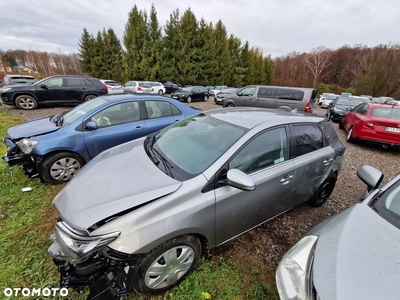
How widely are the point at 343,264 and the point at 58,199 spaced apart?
2.27m

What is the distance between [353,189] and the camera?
373 cm

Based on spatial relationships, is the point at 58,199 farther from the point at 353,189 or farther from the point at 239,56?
the point at 239,56

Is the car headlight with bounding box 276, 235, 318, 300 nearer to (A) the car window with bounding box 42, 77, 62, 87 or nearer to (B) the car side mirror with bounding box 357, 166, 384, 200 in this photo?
(B) the car side mirror with bounding box 357, 166, 384, 200

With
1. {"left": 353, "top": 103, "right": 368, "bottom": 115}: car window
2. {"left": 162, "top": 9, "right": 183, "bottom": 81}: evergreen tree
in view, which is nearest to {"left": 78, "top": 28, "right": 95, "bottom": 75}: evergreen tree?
{"left": 162, "top": 9, "right": 183, "bottom": 81}: evergreen tree

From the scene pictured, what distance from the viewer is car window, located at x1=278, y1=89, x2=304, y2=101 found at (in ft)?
29.2

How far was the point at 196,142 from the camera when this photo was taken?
87.9 inches

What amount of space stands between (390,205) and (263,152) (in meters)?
1.10

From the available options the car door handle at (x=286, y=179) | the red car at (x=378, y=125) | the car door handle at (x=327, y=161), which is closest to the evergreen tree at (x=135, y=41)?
the red car at (x=378, y=125)

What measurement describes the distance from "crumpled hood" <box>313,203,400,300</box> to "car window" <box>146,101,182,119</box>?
341cm

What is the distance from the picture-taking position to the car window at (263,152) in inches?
77.0

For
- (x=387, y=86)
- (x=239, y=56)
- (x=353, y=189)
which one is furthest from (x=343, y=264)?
(x=239, y=56)

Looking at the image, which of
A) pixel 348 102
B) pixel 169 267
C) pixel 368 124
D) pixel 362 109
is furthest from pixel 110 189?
pixel 348 102

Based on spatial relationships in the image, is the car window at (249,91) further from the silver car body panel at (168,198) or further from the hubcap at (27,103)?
the hubcap at (27,103)

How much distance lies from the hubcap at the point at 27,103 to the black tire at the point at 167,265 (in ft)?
35.1
